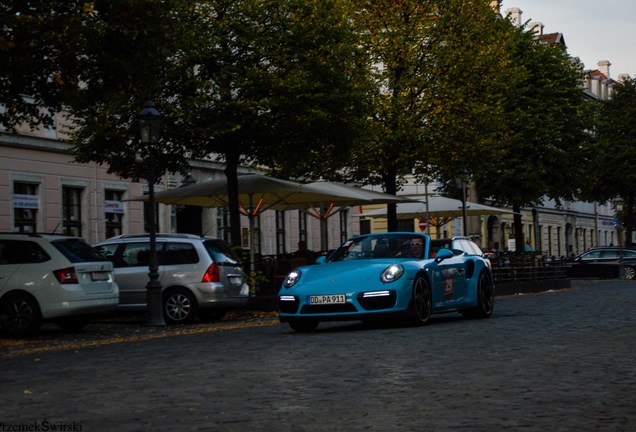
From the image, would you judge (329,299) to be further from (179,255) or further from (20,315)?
(179,255)

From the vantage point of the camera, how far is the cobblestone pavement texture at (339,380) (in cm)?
825

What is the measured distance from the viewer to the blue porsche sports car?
1744 cm

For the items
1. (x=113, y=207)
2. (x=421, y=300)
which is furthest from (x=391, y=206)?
(x=421, y=300)

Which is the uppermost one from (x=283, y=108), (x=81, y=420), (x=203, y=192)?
(x=283, y=108)

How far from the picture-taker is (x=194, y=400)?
9461 mm

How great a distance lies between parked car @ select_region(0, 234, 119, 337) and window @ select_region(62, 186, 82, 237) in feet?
50.7

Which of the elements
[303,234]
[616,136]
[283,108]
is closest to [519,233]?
[303,234]

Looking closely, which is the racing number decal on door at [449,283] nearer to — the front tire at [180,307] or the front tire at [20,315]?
the front tire at [180,307]

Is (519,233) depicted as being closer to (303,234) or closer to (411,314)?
(303,234)

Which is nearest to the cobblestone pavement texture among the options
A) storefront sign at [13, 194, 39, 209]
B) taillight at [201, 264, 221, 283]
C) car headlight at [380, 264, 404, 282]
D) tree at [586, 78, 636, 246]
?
car headlight at [380, 264, 404, 282]

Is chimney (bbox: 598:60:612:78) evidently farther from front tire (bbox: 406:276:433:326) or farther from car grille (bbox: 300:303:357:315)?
car grille (bbox: 300:303:357:315)

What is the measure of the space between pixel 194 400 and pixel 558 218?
9147cm

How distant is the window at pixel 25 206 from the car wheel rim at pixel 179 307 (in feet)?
36.7

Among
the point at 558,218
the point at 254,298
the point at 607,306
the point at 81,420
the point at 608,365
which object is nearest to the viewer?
the point at 81,420
